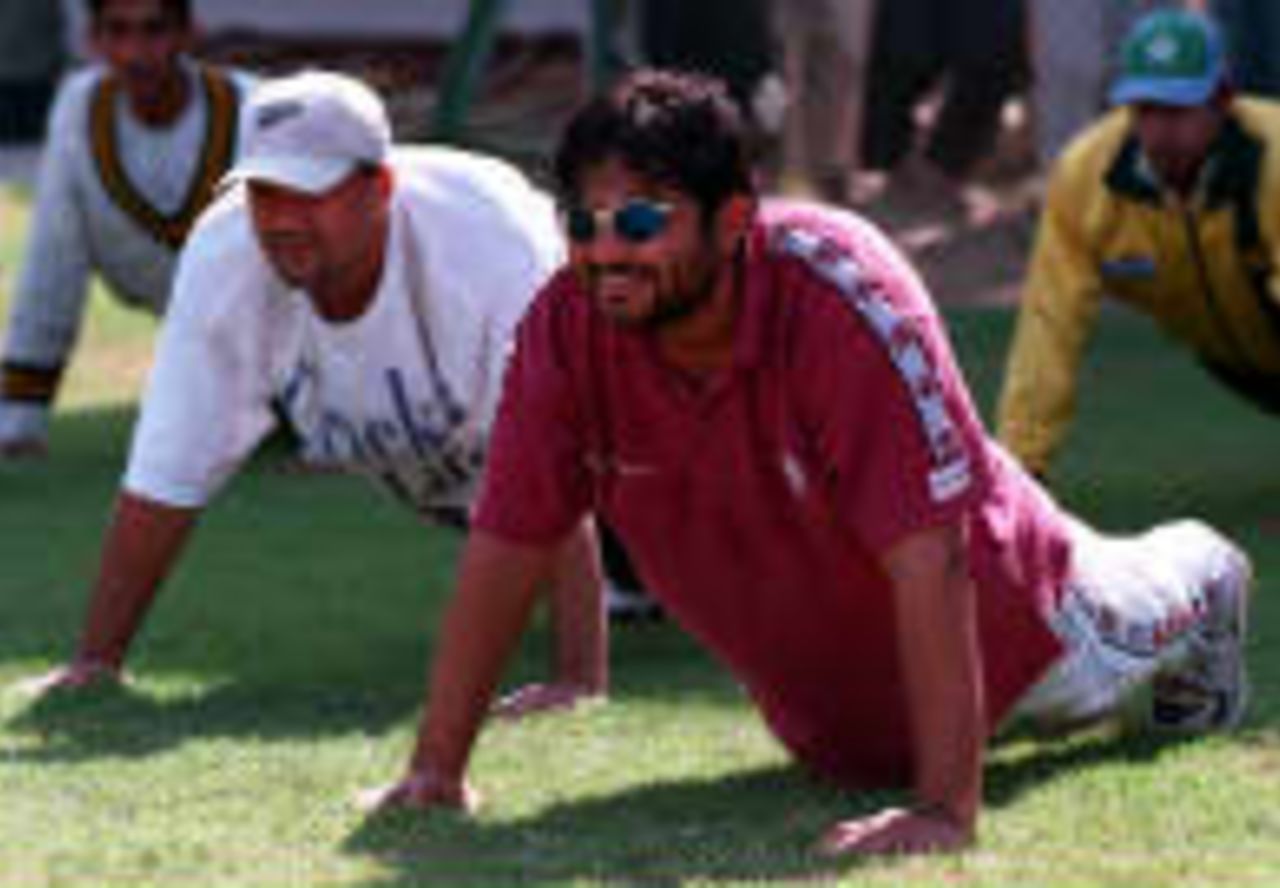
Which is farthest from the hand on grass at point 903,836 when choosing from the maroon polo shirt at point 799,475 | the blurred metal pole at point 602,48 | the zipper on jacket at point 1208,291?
the blurred metal pole at point 602,48

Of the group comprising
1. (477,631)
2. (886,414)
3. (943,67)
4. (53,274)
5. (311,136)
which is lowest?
(943,67)

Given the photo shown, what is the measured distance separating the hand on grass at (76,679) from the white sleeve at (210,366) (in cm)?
31

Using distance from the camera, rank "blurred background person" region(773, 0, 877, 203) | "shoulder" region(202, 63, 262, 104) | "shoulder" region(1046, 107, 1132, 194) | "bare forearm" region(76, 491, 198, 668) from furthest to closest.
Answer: "blurred background person" region(773, 0, 877, 203) < "shoulder" region(202, 63, 262, 104) < "shoulder" region(1046, 107, 1132, 194) < "bare forearm" region(76, 491, 198, 668)

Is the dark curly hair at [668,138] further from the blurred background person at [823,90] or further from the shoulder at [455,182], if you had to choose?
the blurred background person at [823,90]

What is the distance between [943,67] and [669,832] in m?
8.46

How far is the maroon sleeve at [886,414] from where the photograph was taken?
4465 mm

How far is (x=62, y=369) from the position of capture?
865 cm

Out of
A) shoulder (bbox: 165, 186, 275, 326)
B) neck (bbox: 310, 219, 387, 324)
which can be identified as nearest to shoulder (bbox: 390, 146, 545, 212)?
neck (bbox: 310, 219, 387, 324)

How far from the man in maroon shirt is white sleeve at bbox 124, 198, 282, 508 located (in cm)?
103

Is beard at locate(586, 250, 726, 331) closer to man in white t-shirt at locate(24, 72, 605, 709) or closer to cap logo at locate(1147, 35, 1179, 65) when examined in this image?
man in white t-shirt at locate(24, 72, 605, 709)

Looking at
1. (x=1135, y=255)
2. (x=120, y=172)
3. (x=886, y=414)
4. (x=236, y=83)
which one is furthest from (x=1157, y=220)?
(x=886, y=414)

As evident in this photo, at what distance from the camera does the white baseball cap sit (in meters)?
5.45

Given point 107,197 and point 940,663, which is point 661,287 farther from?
point 107,197

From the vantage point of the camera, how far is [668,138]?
445 cm
